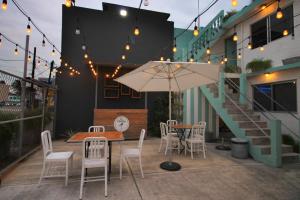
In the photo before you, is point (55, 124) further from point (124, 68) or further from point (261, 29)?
point (261, 29)

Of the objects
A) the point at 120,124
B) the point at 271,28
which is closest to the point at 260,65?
the point at 271,28

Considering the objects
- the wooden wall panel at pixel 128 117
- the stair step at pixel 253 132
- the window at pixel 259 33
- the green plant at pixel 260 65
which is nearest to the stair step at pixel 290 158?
the stair step at pixel 253 132

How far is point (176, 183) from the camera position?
3.16 metres

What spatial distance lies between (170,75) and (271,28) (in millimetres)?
5327

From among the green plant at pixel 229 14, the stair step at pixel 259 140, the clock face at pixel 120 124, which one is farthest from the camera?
the green plant at pixel 229 14

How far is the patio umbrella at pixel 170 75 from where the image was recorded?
353 centimetres

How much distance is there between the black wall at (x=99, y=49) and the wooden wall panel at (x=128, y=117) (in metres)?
1.18

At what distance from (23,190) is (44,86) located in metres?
3.59

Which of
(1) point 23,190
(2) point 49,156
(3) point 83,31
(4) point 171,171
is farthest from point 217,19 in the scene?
(1) point 23,190

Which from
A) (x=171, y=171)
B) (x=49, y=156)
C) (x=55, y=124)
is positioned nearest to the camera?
(x=49, y=156)

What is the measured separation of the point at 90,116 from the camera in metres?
8.12

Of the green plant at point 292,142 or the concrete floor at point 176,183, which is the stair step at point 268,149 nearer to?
the concrete floor at point 176,183

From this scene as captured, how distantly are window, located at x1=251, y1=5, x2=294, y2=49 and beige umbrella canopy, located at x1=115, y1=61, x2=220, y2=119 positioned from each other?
14.3 feet

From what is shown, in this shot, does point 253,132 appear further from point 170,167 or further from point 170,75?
point 170,75
